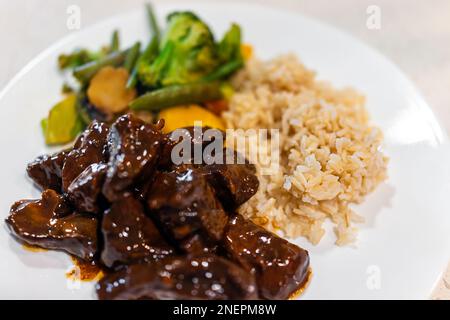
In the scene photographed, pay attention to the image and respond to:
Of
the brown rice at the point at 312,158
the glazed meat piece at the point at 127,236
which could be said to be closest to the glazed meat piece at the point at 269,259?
the brown rice at the point at 312,158

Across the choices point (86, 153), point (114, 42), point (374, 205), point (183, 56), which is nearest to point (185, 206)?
point (86, 153)

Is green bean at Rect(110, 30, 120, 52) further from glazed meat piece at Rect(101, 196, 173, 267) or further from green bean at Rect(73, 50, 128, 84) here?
glazed meat piece at Rect(101, 196, 173, 267)

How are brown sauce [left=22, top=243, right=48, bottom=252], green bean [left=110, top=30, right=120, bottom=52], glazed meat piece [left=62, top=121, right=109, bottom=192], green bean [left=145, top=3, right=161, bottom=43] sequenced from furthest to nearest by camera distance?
green bean [left=145, top=3, right=161, bottom=43] < green bean [left=110, top=30, right=120, bottom=52] < glazed meat piece [left=62, top=121, right=109, bottom=192] < brown sauce [left=22, top=243, right=48, bottom=252]

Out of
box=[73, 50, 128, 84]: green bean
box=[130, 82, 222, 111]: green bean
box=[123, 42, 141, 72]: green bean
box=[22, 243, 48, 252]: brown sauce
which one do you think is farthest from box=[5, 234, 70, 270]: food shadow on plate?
box=[123, 42, 141, 72]: green bean

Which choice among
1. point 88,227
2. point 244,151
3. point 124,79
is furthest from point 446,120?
point 88,227

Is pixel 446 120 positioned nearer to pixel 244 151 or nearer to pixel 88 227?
pixel 244 151

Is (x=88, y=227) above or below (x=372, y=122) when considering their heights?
below

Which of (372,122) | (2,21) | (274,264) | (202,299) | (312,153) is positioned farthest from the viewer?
(2,21)
